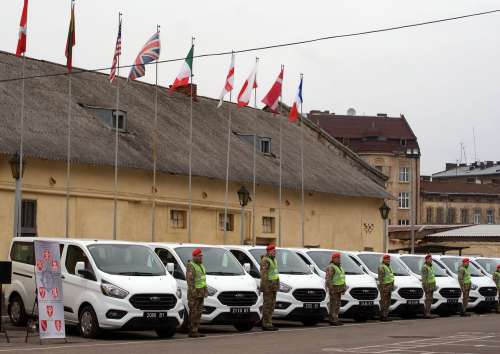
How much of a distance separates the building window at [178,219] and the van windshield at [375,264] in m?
10.2

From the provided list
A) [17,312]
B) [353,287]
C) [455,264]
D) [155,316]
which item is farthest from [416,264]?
[17,312]

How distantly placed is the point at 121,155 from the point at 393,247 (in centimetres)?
3186

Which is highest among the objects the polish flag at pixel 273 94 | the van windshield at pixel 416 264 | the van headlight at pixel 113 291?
the polish flag at pixel 273 94

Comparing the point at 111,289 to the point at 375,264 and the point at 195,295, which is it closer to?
the point at 195,295

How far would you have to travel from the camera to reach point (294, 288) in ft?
84.6

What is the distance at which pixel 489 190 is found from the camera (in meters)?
126

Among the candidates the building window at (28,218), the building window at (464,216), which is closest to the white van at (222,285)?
the building window at (28,218)

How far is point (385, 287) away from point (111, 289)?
1006 cm

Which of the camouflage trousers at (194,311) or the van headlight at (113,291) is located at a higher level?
the van headlight at (113,291)

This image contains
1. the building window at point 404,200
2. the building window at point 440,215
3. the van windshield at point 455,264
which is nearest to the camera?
the van windshield at point 455,264

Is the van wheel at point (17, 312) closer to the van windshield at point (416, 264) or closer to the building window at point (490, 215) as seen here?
the van windshield at point (416, 264)

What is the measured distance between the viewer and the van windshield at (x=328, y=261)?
28812 millimetres

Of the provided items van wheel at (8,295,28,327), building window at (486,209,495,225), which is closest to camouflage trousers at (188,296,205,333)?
van wheel at (8,295,28,327)

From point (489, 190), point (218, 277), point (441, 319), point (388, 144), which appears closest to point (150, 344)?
point (218, 277)
